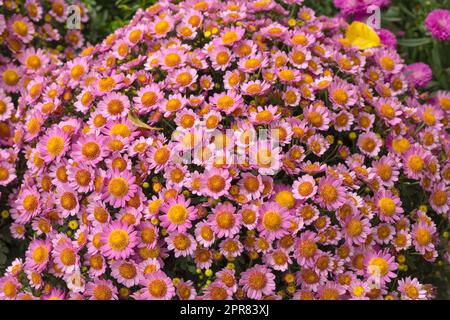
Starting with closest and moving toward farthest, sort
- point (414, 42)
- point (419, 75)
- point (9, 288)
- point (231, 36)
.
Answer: point (9, 288) → point (231, 36) → point (419, 75) → point (414, 42)

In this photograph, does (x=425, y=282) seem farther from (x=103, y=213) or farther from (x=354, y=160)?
(x=103, y=213)

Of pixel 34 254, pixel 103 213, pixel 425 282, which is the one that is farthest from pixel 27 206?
pixel 425 282

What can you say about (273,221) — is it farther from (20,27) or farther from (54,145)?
(20,27)

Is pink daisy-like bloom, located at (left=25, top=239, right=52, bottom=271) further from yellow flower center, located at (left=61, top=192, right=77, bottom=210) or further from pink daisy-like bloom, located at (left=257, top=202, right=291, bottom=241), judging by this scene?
pink daisy-like bloom, located at (left=257, top=202, right=291, bottom=241)

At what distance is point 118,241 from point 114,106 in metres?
0.55

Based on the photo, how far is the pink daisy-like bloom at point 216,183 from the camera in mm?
1945

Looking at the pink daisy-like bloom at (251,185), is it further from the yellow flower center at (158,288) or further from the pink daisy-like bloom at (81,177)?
the pink daisy-like bloom at (81,177)

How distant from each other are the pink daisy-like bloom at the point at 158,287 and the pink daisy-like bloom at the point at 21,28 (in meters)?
1.54

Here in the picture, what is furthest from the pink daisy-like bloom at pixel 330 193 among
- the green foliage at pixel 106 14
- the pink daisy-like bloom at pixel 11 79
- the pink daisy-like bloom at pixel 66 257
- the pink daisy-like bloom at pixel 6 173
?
the green foliage at pixel 106 14

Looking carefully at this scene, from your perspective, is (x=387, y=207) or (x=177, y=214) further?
(x=387, y=207)

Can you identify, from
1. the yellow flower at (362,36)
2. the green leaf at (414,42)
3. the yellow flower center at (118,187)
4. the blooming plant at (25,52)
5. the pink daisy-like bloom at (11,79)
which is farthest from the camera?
the green leaf at (414,42)

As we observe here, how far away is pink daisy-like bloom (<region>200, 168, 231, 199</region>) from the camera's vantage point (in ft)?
6.38

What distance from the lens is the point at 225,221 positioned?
193 centimetres

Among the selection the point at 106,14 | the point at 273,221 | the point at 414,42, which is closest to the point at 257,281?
the point at 273,221
